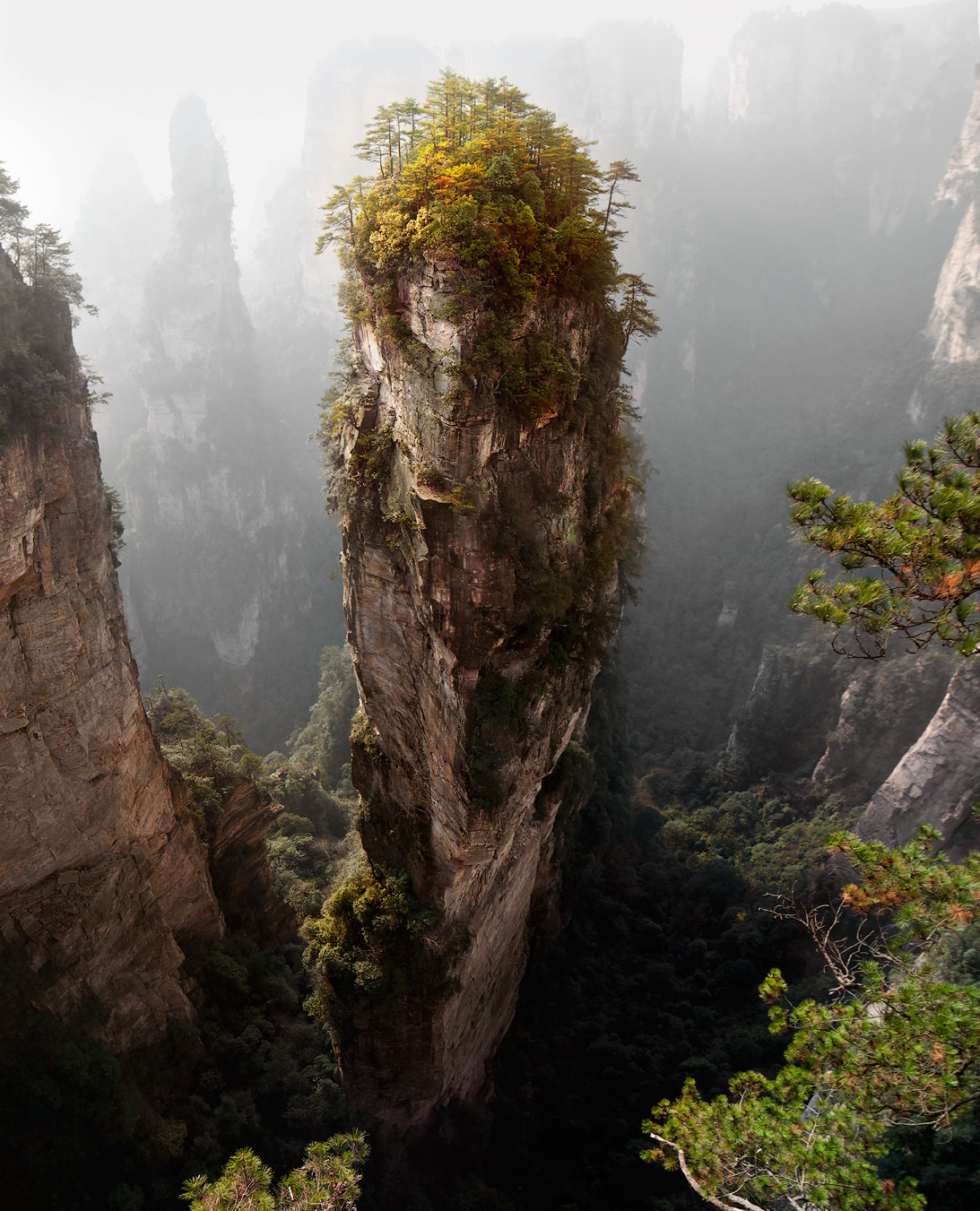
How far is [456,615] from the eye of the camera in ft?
39.5

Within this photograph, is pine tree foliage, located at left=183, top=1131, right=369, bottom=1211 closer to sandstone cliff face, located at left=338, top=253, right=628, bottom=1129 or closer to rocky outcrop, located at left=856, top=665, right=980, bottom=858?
sandstone cliff face, located at left=338, top=253, right=628, bottom=1129

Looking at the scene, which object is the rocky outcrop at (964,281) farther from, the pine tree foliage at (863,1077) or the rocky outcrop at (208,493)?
the rocky outcrop at (208,493)

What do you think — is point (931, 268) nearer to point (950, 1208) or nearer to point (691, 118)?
point (691, 118)

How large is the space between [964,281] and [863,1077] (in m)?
58.0

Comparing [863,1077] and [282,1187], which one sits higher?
[863,1077]

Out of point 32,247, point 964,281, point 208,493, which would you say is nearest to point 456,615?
point 32,247

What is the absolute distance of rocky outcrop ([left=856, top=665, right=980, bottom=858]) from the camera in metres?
26.1

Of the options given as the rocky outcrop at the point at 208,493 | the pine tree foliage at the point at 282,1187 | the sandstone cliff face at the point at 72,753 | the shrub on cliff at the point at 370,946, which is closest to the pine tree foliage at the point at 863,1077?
the pine tree foliage at the point at 282,1187

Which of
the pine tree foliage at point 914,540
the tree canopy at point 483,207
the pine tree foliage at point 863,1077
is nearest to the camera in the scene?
the pine tree foliage at point 914,540

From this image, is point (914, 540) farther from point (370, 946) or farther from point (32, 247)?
point (32, 247)

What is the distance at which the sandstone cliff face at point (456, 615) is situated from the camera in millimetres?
11195

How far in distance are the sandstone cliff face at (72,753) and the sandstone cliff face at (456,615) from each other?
5539mm

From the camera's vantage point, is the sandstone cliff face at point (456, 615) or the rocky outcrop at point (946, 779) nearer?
the sandstone cliff face at point (456, 615)

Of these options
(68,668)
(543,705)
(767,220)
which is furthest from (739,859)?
(767,220)
